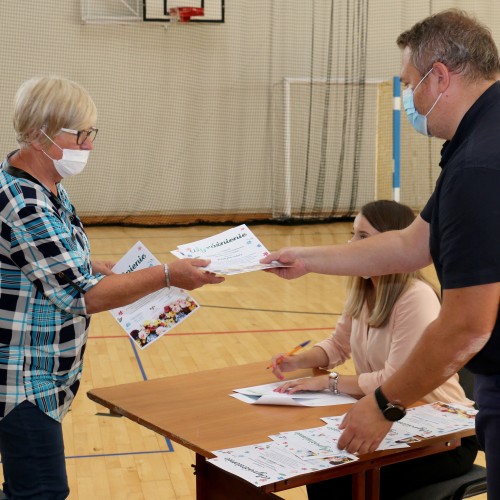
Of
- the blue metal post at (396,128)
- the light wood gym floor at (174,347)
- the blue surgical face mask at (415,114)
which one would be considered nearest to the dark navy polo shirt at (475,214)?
the blue surgical face mask at (415,114)

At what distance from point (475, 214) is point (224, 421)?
3.75 ft

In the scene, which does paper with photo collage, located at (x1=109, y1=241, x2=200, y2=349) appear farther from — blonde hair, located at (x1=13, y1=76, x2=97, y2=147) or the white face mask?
blonde hair, located at (x1=13, y1=76, x2=97, y2=147)

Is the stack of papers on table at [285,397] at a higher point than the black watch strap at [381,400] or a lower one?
lower

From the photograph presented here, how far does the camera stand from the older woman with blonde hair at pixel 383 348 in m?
2.80

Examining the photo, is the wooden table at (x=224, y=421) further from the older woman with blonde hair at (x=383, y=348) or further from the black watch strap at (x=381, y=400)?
the black watch strap at (x=381, y=400)

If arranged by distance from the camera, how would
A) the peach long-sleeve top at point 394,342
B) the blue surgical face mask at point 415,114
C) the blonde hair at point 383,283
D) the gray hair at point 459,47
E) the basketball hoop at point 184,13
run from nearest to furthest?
the gray hair at point 459,47
the blue surgical face mask at point 415,114
the peach long-sleeve top at point 394,342
the blonde hair at point 383,283
the basketball hoop at point 184,13

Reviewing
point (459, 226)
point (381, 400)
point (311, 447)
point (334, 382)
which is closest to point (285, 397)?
point (334, 382)

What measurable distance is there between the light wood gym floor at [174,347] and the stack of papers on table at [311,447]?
0.59 m

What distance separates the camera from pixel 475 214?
1808 mm

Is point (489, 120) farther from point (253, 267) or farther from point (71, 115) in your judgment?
point (71, 115)

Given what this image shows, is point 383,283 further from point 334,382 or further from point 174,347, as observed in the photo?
point 174,347

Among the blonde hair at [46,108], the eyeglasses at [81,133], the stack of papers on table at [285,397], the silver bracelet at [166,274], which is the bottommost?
the stack of papers on table at [285,397]

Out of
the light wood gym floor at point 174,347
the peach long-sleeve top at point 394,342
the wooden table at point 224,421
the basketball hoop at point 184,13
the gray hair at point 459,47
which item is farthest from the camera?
the basketball hoop at point 184,13

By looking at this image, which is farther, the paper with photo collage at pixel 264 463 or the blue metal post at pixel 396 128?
the blue metal post at pixel 396 128
